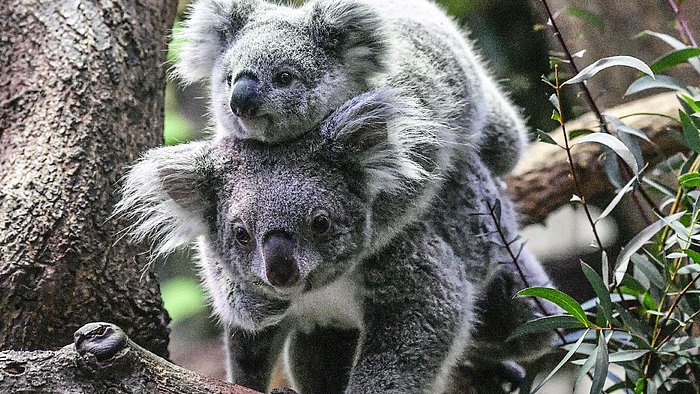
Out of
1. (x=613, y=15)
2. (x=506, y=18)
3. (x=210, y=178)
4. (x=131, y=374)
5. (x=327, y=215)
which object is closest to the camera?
(x=131, y=374)

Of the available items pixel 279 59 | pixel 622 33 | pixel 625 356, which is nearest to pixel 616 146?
pixel 625 356

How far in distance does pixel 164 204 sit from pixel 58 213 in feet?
1.23

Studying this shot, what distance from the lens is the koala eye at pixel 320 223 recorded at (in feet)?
8.33

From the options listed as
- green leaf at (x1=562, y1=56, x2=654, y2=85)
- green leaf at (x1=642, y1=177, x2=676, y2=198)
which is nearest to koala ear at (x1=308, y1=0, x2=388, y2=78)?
green leaf at (x1=562, y1=56, x2=654, y2=85)

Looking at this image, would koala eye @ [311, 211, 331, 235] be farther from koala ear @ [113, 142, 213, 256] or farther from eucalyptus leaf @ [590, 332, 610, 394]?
eucalyptus leaf @ [590, 332, 610, 394]

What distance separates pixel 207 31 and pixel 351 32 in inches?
21.6

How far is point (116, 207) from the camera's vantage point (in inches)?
116

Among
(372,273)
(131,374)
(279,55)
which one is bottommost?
(372,273)

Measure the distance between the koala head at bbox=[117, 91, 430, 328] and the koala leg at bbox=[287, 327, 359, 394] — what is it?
63 cm

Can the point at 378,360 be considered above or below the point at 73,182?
below

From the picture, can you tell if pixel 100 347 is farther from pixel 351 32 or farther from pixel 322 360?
pixel 322 360

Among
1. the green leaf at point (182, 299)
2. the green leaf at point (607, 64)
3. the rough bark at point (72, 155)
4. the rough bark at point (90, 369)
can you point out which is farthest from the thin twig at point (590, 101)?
the green leaf at point (182, 299)

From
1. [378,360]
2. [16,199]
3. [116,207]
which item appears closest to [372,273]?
[378,360]

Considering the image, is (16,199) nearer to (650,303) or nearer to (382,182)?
(382,182)
